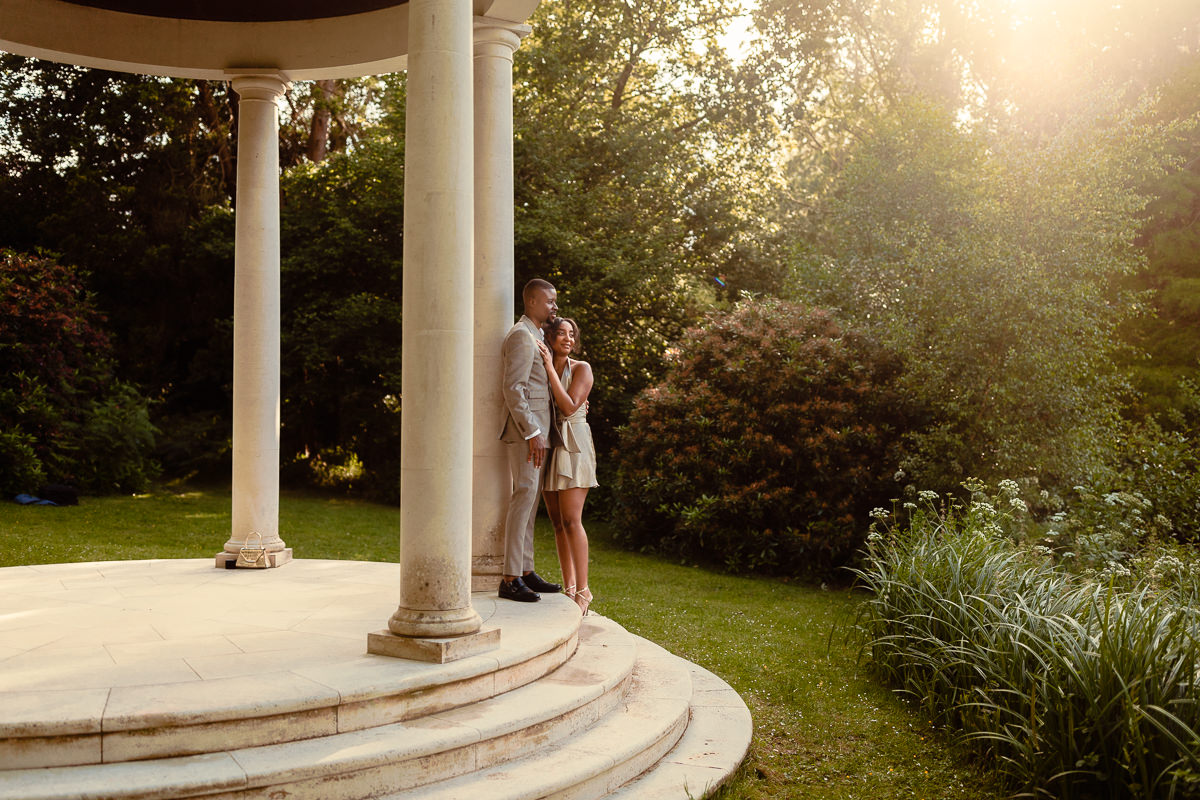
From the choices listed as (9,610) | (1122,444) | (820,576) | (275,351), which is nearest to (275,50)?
(275,351)

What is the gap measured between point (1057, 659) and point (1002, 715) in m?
0.74

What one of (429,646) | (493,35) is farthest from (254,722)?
(493,35)

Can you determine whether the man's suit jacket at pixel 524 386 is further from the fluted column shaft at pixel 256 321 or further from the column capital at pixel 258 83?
the column capital at pixel 258 83

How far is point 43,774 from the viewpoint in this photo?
12.7 ft

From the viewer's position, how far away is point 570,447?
698 centimetres

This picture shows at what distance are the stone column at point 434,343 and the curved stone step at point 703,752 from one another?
1.18 metres

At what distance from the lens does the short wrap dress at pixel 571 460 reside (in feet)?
22.8

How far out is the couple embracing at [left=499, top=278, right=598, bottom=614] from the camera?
6758mm

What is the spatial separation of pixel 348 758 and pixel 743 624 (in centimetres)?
622

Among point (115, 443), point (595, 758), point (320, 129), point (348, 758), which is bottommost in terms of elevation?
point (595, 758)

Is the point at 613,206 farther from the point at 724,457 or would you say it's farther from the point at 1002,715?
the point at 1002,715

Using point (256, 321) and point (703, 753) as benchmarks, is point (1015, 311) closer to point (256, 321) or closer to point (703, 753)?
point (703, 753)

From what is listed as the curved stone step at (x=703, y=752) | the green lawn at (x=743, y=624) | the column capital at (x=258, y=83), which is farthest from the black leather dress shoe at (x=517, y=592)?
the column capital at (x=258, y=83)

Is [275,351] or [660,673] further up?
Result: [275,351]
